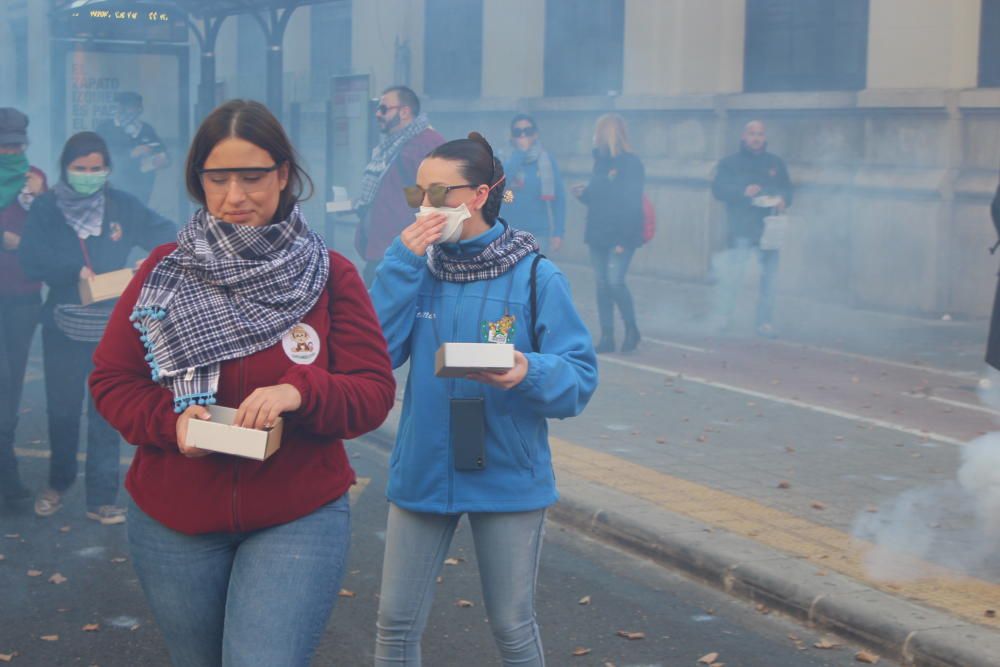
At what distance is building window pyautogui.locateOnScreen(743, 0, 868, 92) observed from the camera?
15.7 metres

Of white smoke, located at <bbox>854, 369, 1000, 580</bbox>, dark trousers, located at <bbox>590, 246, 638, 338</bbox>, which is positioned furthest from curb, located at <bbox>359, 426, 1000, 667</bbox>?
dark trousers, located at <bbox>590, 246, 638, 338</bbox>

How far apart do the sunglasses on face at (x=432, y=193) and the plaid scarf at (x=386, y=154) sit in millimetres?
5839

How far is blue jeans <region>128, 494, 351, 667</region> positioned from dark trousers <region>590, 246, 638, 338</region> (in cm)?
912

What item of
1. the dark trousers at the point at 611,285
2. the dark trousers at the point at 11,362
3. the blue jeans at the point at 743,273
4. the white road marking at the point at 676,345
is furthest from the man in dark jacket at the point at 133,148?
the dark trousers at the point at 11,362

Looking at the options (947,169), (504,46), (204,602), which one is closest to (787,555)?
(204,602)

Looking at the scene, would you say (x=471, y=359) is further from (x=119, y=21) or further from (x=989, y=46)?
(x=119, y=21)

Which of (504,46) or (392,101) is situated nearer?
(392,101)

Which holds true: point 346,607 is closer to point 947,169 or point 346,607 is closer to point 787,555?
point 787,555

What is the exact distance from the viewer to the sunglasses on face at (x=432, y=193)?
372 cm

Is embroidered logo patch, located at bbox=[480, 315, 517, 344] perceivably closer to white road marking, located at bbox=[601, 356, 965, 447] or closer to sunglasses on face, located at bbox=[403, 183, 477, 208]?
sunglasses on face, located at bbox=[403, 183, 477, 208]

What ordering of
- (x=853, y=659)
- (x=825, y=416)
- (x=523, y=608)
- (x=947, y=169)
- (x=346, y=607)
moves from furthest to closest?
1. (x=947, y=169)
2. (x=825, y=416)
3. (x=346, y=607)
4. (x=853, y=659)
5. (x=523, y=608)

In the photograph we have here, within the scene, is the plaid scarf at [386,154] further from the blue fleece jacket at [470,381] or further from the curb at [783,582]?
the blue fleece jacket at [470,381]

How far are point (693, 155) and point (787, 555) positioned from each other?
12038mm

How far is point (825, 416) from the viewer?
30.7ft
